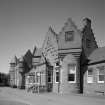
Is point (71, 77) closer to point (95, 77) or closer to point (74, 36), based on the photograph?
point (95, 77)

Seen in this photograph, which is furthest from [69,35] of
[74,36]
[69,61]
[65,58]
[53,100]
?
[53,100]

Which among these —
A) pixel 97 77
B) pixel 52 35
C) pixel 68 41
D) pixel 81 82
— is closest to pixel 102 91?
pixel 97 77

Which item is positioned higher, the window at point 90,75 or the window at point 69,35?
the window at point 69,35

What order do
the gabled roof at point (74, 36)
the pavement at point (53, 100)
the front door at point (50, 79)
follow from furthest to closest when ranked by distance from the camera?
the front door at point (50, 79) < the gabled roof at point (74, 36) < the pavement at point (53, 100)

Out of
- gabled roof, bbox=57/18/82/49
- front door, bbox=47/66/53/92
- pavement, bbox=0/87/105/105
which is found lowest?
pavement, bbox=0/87/105/105

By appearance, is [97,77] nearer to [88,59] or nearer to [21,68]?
[88,59]

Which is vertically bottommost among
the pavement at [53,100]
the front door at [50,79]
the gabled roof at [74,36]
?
the pavement at [53,100]

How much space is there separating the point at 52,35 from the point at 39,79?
799cm

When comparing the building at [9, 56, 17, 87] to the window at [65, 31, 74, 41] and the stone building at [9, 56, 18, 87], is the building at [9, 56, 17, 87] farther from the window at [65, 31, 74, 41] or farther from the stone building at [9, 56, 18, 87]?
the window at [65, 31, 74, 41]

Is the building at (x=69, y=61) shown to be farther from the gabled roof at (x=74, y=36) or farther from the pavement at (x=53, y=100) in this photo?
the pavement at (x=53, y=100)

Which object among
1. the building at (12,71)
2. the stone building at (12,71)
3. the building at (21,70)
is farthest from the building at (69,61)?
the building at (12,71)

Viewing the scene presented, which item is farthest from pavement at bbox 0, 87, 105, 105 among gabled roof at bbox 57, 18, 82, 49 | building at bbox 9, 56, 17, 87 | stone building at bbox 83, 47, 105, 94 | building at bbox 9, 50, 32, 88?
building at bbox 9, 56, 17, 87

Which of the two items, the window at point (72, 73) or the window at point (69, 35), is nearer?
the window at point (72, 73)

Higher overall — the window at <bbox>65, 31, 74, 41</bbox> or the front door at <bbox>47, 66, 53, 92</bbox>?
the window at <bbox>65, 31, 74, 41</bbox>
